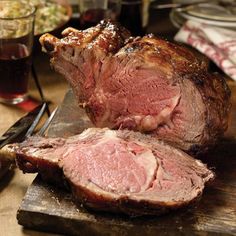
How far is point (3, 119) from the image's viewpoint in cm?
214

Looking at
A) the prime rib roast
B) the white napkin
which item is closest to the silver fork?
the prime rib roast

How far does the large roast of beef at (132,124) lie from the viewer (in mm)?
1494

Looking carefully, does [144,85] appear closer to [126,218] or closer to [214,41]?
[126,218]

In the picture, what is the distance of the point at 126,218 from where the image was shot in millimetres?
1494

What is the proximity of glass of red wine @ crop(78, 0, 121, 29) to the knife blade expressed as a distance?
2.07ft

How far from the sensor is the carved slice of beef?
1.46 m

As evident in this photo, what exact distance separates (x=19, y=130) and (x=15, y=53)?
0.42 m

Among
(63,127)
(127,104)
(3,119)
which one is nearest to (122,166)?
(127,104)

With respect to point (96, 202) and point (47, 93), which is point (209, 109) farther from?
point (47, 93)

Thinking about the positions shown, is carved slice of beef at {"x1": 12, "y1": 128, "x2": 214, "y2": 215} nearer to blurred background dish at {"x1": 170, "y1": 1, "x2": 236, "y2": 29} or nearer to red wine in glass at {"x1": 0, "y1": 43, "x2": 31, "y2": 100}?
red wine in glass at {"x1": 0, "y1": 43, "x2": 31, "y2": 100}

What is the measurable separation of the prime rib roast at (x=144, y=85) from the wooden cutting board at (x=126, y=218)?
17cm

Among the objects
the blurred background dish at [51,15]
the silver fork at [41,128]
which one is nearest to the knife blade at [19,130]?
the silver fork at [41,128]

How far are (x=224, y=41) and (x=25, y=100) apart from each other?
2.81 feet

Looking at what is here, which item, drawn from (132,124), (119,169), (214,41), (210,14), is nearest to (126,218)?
(119,169)
